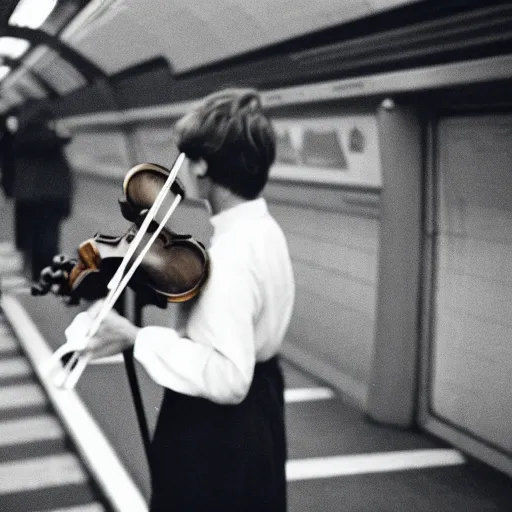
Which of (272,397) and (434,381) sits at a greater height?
(272,397)

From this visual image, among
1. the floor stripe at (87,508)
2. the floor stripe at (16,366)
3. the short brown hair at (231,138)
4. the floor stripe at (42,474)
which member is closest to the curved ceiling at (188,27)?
the short brown hair at (231,138)

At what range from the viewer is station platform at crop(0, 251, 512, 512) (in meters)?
→ 2.63

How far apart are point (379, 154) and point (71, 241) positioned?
131cm

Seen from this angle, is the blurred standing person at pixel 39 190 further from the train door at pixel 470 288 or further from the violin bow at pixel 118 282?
the train door at pixel 470 288

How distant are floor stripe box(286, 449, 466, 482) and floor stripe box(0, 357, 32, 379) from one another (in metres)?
1.33

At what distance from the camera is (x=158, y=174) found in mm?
1496

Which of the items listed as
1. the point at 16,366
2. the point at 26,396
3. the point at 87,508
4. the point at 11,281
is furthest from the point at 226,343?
the point at 16,366

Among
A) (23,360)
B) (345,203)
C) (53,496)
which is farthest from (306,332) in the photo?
(23,360)

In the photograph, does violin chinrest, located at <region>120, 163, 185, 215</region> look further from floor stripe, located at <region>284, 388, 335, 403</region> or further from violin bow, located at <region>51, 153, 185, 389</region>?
floor stripe, located at <region>284, 388, 335, 403</region>

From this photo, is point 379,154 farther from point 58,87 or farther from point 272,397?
point 272,397

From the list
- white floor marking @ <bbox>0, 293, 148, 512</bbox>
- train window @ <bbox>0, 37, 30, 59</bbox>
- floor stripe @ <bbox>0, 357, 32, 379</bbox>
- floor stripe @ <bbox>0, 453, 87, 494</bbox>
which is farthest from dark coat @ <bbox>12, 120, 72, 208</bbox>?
floor stripe @ <bbox>0, 357, 32, 379</bbox>

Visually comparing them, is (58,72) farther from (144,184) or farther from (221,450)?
(221,450)

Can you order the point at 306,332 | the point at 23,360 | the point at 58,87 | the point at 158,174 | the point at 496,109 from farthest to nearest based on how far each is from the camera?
the point at 23,360
the point at 306,332
the point at 496,109
the point at 58,87
the point at 158,174

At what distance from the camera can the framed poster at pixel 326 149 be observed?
2.51 meters
